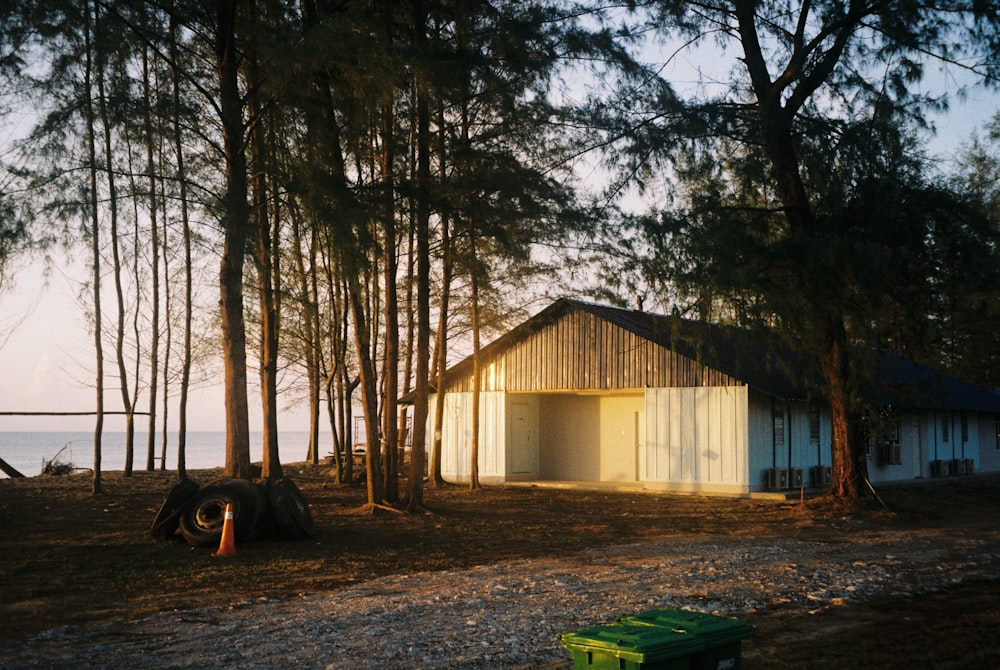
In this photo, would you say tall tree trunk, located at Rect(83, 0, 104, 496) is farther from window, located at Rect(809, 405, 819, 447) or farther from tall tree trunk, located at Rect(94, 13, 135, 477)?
window, located at Rect(809, 405, 819, 447)

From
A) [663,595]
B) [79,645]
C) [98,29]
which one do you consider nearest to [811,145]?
[663,595]

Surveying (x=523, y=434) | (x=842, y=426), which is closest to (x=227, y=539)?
(x=842, y=426)

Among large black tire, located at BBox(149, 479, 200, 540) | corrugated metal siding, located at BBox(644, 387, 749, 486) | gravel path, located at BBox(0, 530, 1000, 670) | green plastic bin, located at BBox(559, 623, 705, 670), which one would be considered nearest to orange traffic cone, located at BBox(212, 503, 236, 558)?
large black tire, located at BBox(149, 479, 200, 540)

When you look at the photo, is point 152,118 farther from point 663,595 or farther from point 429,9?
point 663,595

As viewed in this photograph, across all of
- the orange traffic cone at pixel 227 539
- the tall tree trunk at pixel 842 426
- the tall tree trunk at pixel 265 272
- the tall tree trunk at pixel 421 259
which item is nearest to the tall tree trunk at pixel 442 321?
the tall tree trunk at pixel 421 259

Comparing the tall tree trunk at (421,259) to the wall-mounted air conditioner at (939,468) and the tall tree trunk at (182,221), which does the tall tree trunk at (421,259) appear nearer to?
the tall tree trunk at (182,221)

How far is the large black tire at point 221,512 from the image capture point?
41.1 ft

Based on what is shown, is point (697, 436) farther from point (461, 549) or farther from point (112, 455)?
point (112, 455)

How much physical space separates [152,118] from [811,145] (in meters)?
12.7

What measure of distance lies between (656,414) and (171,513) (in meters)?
13.2

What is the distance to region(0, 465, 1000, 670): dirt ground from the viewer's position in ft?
24.2

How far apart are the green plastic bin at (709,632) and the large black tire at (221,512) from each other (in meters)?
8.70

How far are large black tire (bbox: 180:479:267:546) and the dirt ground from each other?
0.35 metres

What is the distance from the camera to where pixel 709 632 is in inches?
188
